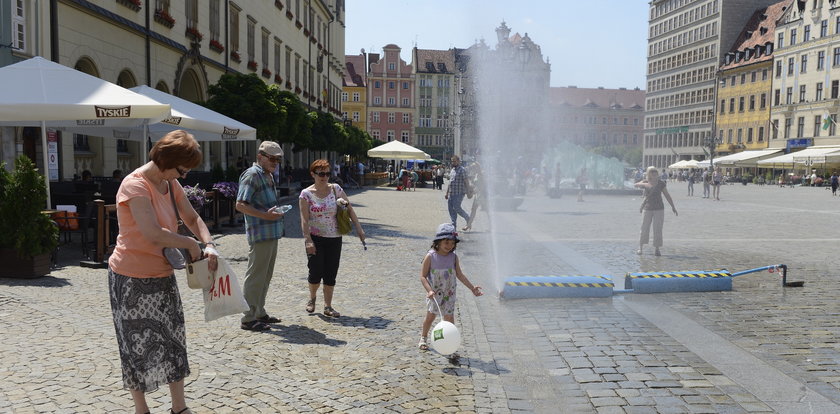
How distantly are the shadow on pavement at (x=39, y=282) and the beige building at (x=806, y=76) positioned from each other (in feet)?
222

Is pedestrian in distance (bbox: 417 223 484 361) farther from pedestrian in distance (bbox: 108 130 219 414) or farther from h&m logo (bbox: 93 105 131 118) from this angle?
h&m logo (bbox: 93 105 131 118)

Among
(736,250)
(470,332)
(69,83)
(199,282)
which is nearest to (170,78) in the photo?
(69,83)

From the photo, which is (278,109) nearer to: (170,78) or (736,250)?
(170,78)

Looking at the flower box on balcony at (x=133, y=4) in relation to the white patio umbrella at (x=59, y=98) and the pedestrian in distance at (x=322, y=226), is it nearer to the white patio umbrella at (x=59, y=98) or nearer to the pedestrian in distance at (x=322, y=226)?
the white patio umbrella at (x=59, y=98)

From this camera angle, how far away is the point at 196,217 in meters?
3.99

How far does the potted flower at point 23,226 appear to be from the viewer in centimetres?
811

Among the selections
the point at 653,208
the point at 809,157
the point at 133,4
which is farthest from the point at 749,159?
the point at 133,4

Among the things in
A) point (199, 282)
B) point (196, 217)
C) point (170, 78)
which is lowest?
point (199, 282)

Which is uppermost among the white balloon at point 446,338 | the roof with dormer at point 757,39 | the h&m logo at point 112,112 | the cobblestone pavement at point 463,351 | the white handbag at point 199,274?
the roof with dormer at point 757,39

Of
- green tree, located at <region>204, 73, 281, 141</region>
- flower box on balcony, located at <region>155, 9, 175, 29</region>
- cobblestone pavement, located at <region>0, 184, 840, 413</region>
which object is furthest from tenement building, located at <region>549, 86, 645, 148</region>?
cobblestone pavement, located at <region>0, 184, 840, 413</region>

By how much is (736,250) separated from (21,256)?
11399mm

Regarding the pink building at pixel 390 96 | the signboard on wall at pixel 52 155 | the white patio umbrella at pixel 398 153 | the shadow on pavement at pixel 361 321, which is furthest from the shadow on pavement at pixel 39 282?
the pink building at pixel 390 96

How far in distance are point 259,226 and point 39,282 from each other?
11.4ft

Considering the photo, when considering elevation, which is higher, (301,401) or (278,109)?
(278,109)
